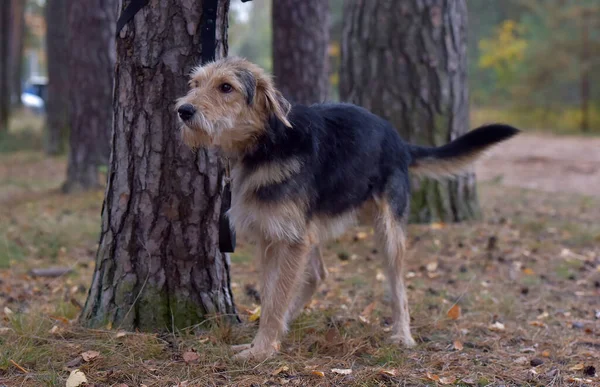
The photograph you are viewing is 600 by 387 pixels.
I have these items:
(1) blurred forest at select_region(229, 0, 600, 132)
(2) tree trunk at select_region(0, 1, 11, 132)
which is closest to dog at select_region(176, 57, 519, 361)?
(2) tree trunk at select_region(0, 1, 11, 132)

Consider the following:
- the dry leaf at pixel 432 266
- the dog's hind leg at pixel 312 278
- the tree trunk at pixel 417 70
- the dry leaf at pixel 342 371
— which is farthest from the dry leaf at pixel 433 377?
the tree trunk at pixel 417 70

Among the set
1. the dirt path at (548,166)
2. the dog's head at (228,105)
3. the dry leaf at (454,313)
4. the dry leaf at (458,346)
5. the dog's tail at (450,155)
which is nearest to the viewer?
the dog's head at (228,105)

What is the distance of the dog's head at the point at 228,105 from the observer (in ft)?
12.6

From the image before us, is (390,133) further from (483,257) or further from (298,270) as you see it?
(483,257)

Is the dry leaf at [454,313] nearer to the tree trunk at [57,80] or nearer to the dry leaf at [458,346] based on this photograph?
the dry leaf at [458,346]

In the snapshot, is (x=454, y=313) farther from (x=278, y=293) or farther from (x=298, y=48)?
→ (x=298, y=48)

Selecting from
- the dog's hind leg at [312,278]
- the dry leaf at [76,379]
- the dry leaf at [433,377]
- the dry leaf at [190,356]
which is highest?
the dog's hind leg at [312,278]

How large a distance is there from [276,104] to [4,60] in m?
19.3

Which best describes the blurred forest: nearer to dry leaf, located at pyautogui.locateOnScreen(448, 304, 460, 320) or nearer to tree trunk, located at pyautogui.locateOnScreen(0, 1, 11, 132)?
tree trunk, located at pyautogui.locateOnScreen(0, 1, 11, 132)

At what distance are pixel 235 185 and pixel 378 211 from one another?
1106 mm

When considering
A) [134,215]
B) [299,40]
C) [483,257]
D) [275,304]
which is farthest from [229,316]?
[299,40]

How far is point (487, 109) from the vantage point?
36500 mm

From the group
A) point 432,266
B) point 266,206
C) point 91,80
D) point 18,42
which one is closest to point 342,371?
point 266,206

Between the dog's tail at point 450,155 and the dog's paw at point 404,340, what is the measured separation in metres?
1.27
